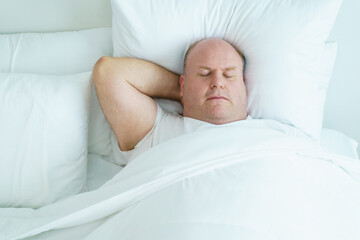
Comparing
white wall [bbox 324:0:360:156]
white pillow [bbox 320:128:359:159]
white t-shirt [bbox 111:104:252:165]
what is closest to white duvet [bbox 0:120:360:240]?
white t-shirt [bbox 111:104:252:165]

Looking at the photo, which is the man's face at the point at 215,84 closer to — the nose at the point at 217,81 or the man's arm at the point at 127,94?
the nose at the point at 217,81

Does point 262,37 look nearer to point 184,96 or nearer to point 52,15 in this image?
point 184,96

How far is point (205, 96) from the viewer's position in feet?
3.86

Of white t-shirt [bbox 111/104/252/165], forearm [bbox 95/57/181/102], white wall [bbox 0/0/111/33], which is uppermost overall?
white wall [bbox 0/0/111/33]

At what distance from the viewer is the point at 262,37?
117 centimetres

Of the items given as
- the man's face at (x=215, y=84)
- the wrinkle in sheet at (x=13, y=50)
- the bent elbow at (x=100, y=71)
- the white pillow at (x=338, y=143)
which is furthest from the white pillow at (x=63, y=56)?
the white pillow at (x=338, y=143)

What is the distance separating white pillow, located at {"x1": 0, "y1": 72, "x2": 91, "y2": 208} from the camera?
1049mm

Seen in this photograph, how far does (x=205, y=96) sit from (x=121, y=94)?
30cm

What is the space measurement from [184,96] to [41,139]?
52 cm

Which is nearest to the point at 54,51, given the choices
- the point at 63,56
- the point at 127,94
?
the point at 63,56

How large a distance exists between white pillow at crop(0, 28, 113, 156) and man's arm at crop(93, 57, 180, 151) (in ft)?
0.33

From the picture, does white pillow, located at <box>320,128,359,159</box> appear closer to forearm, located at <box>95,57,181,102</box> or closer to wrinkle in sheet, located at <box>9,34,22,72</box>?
forearm, located at <box>95,57,181,102</box>

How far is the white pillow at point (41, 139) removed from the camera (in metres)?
1.05

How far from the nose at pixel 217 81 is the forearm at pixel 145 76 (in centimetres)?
20
